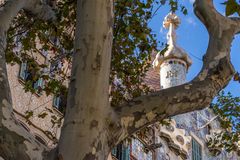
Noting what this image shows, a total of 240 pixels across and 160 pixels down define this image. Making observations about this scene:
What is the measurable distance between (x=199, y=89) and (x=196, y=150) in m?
19.8

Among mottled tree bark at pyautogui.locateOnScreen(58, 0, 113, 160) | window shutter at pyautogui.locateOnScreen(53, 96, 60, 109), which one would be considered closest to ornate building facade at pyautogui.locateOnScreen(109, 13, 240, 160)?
window shutter at pyautogui.locateOnScreen(53, 96, 60, 109)

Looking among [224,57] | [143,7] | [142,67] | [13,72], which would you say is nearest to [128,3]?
[143,7]

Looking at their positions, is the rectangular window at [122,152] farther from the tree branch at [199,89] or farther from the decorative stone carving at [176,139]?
the tree branch at [199,89]

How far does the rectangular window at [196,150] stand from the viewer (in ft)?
85.4

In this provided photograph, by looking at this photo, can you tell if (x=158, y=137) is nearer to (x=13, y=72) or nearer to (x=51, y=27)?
(x=13, y=72)

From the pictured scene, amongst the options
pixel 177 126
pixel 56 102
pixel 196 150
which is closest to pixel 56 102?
pixel 56 102

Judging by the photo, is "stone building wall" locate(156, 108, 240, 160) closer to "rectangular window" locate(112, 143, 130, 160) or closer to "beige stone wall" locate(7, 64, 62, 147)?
"rectangular window" locate(112, 143, 130, 160)

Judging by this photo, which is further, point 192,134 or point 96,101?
Answer: point 192,134

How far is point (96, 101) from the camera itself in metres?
6.09

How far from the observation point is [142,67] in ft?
38.7

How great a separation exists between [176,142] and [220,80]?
1753cm

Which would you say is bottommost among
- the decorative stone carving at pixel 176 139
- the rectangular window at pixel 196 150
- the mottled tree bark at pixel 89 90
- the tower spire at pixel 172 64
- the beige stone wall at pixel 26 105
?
the mottled tree bark at pixel 89 90

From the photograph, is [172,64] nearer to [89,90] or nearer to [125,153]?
[125,153]

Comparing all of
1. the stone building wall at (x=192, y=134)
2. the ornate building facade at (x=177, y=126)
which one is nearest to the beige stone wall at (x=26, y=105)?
the ornate building facade at (x=177, y=126)
